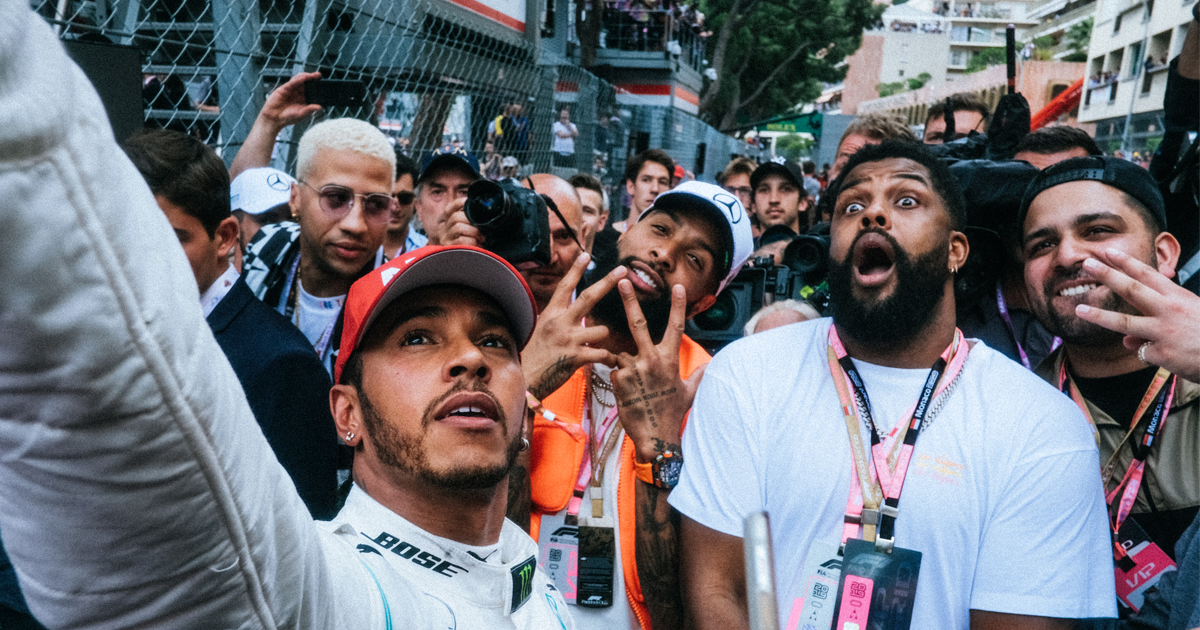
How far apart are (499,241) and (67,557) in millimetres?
2179

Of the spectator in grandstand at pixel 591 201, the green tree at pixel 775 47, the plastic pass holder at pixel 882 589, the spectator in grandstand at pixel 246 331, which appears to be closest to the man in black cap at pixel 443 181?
the spectator in grandstand at pixel 591 201

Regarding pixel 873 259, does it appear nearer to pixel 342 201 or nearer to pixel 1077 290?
pixel 1077 290

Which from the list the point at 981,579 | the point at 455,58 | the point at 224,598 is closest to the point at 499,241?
the point at 981,579

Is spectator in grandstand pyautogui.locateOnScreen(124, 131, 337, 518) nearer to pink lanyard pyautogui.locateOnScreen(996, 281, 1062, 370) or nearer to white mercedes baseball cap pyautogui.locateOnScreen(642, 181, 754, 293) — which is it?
white mercedes baseball cap pyautogui.locateOnScreen(642, 181, 754, 293)

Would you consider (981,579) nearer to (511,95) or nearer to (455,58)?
(455,58)

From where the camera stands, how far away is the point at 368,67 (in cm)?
530

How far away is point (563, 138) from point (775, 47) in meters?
23.7

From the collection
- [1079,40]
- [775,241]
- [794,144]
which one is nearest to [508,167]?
[775,241]

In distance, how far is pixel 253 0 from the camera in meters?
3.70

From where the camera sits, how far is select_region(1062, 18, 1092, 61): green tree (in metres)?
57.2

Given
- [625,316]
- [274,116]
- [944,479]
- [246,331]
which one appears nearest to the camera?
[944,479]

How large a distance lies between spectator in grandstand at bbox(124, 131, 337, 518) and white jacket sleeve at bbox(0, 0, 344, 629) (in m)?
1.56

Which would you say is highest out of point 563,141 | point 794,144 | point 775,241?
point 794,144

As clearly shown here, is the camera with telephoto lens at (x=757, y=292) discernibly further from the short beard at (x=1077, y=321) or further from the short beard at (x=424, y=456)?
the short beard at (x=424, y=456)
